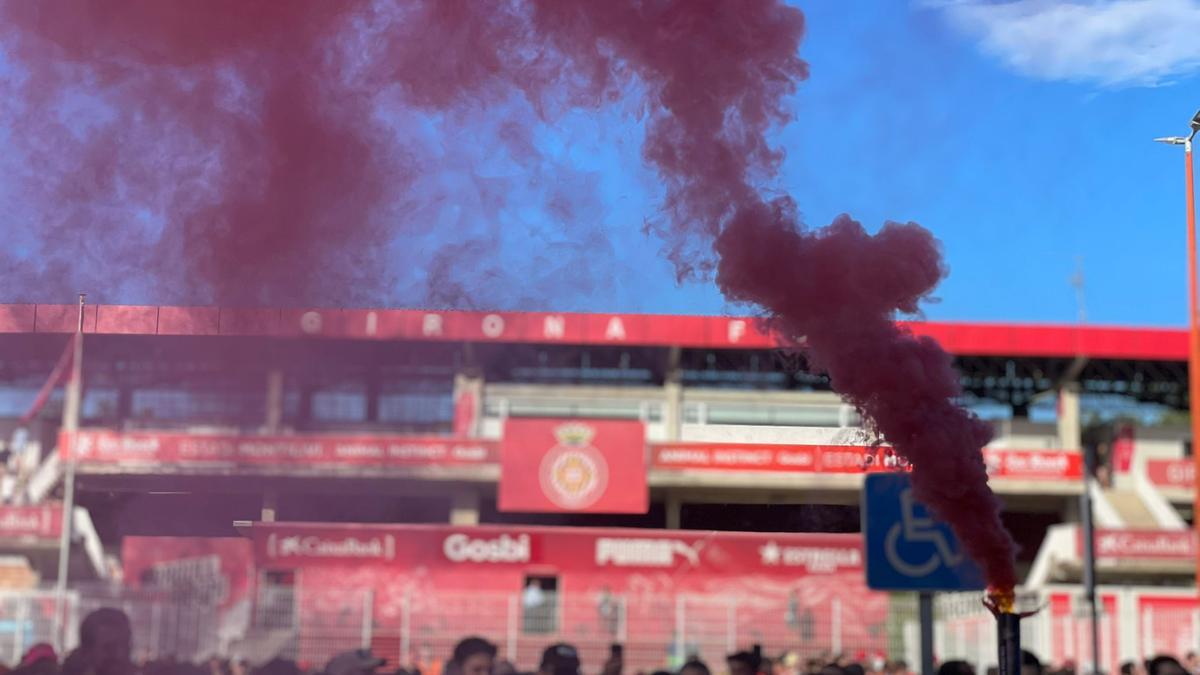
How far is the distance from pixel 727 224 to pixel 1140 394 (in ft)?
68.7

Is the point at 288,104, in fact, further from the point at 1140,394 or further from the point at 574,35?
the point at 1140,394

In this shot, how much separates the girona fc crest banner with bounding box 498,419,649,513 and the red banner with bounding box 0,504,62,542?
9.39 feet

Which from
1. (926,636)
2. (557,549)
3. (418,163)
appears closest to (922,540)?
(926,636)

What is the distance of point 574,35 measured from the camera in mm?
4926

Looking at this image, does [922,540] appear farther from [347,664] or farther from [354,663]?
[347,664]

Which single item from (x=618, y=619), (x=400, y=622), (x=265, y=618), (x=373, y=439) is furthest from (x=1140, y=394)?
(x=373, y=439)

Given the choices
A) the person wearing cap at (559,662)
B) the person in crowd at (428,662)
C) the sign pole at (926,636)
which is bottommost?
the person in crowd at (428,662)

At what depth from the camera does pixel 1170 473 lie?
3141 centimetres

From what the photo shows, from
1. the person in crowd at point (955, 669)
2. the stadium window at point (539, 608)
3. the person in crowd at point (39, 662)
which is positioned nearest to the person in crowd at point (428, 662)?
the stadium window at point (539, 608)

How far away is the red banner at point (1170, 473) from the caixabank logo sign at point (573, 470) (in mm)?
24736

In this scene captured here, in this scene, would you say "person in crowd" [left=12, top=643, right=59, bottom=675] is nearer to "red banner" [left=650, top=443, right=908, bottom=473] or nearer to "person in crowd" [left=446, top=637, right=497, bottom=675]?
"person in crowd" [left=446, top=637, right=497, bottom=675]

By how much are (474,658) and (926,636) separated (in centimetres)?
398

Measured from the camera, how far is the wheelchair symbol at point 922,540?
19.9 ft

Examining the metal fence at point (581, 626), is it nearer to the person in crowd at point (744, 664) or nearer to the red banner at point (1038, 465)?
the person in crowd at point (744, 664)
